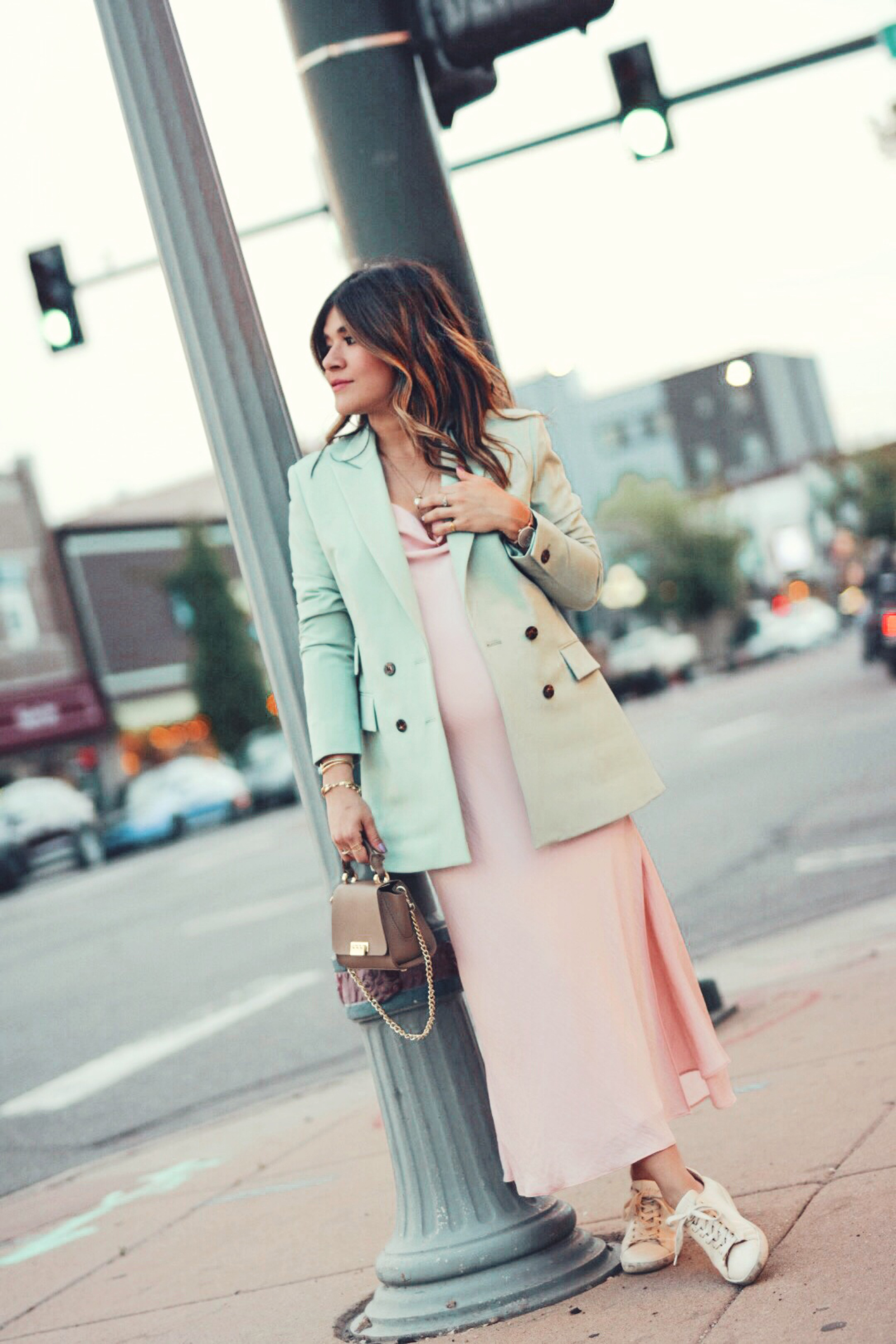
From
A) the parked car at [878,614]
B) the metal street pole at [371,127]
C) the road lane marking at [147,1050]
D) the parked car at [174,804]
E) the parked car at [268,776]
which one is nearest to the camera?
the metal street pole at [371,127]

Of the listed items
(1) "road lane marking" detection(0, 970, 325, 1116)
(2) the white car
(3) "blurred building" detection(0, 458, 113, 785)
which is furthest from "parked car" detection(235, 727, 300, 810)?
(1) "road lane marking" detection(0, 970, 325, 1116)

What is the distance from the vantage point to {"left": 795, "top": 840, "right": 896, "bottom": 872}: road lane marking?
8.23m

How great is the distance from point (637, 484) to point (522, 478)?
61006mm

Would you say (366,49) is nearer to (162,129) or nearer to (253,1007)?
(162,129)

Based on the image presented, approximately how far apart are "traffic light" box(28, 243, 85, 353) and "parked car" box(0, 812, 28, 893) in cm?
1429

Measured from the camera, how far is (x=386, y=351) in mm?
2914

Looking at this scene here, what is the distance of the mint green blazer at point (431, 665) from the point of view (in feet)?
9.20

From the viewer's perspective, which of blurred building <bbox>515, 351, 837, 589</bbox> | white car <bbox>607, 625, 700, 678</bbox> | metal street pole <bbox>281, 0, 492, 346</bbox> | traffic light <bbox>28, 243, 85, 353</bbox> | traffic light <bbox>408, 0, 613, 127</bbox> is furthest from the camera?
blurred building <bbox>515, 351, 837, 589</bbox>

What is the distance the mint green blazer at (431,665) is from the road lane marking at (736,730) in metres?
14.3

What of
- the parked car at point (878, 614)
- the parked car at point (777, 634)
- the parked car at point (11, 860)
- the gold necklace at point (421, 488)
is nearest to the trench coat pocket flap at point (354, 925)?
the gold necklace at point (421, 488)

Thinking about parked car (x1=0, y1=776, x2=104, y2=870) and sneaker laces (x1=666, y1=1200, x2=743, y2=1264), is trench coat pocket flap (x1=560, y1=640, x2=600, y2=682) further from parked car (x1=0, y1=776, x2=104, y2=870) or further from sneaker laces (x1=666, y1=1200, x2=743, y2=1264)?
parked car (x1=0, y1=776, x2=104, y2=870)

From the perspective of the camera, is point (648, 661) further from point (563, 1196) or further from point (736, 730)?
point (563, 1196)

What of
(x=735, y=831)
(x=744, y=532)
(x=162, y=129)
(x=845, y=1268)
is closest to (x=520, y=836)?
(x=845, y=1268)

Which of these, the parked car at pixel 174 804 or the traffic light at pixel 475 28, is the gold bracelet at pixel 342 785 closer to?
the traffic light at pixel 475 28
